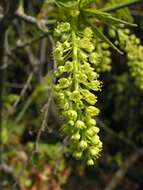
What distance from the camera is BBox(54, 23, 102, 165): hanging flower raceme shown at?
2.69 ft

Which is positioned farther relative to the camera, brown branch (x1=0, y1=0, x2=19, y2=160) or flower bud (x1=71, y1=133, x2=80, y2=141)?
brown branch (x1=0, y1=0, x2=19, y2=160)

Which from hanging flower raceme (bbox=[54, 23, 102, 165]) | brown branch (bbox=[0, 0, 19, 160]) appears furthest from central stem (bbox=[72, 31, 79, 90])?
brown branch (bbox=[0, 0, 19, 160])

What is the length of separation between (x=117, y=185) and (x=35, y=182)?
2.81 ft

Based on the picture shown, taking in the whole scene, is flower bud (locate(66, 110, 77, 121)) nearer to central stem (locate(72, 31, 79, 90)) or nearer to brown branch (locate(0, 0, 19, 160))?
central stem (locate(72, 31, 79, 90))

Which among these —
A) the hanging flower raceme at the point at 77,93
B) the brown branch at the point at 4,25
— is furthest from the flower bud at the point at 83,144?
the brown branch at the point at 4,25

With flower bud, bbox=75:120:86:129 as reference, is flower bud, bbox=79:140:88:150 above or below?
below

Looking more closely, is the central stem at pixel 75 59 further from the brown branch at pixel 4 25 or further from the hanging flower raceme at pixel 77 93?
the brown branch at pixel 4 25

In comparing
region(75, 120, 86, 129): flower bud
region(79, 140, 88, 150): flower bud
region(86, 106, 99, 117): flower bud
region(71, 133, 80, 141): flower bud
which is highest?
region(86, 106, 99, 117): flower bud

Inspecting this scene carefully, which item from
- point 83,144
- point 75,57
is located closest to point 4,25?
point 75,57

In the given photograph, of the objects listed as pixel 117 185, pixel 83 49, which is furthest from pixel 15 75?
pixel 83 49

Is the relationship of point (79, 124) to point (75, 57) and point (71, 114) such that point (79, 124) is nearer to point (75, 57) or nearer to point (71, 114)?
point (71, 114)

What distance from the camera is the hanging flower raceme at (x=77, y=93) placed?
0.82m

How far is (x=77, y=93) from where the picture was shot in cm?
83

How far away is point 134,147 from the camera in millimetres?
3396
